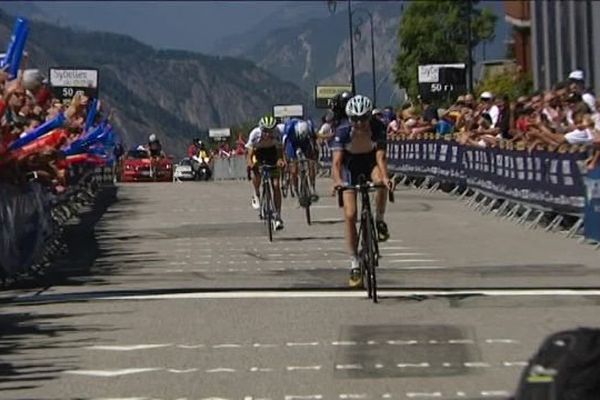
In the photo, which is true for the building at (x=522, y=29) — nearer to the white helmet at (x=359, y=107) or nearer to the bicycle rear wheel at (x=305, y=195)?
the bicycle rear wheel at (x=305, y=195)

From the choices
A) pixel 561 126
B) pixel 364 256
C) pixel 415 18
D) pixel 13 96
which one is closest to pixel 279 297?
pixel 364 256

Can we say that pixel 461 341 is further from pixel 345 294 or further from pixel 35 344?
pixel 35 344

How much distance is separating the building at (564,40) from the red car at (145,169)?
17023 mm

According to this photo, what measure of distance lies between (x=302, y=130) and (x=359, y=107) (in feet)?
37.6

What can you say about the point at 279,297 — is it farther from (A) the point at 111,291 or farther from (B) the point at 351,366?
(B) the point at 351,366

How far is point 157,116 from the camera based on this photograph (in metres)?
158

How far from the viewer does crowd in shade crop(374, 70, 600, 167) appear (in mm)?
19328

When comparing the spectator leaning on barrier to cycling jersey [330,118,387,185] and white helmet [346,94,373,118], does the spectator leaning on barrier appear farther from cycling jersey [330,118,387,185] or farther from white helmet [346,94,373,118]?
white helmet [346,94,373,118]

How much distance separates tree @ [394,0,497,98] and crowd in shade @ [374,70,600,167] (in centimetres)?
6790

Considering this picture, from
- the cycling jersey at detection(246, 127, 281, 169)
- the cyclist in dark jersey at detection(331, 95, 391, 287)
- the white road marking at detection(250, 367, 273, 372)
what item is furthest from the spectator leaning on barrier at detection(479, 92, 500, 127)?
the white road marking at detection(250, 367, 273, 372)

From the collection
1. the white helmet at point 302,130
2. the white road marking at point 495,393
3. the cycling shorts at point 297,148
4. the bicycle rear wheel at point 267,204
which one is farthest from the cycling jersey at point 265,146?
the white road marking at point 495,393

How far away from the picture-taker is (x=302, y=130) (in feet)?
78.7

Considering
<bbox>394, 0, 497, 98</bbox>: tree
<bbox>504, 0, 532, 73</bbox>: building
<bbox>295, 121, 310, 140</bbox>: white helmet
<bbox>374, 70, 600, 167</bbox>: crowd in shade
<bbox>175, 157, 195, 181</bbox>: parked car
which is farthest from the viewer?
<bbox>394, 0, 497, 98</bbox>: tree

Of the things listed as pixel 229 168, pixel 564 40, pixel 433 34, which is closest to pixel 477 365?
pixel 229 168
